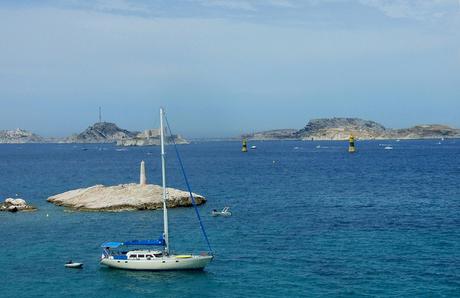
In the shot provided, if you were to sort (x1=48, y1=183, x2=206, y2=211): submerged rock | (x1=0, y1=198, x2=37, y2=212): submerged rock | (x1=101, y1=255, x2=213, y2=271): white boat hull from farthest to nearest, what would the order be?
(x1=0, y1=198, x2=37, y2=212): submerged rock
(x1=48, y1=183, x2=206, y2=211): submerged rock
(x1=101, y1=255, x2=213, y2=271): white boat hull

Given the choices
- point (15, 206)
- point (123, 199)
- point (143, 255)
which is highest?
point (123, 199)

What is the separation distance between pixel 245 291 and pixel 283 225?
27.7 metres

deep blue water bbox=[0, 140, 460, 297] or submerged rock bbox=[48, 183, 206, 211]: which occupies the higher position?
submerged rock bbox=[48, 183, 206, 211]

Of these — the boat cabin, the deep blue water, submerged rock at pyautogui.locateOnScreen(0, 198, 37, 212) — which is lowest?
the deep blue water

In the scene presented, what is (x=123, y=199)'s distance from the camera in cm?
8456

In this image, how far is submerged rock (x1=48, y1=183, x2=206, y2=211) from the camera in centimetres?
8319

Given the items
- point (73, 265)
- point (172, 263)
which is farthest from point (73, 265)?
point (172, 263)

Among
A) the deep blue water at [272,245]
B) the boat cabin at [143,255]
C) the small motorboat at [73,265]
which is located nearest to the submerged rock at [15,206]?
the deep blue water at [272,245]

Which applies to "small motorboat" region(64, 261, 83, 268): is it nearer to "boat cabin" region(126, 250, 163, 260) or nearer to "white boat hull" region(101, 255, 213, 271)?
"boat cabin" region(126, 250, 163, 260)

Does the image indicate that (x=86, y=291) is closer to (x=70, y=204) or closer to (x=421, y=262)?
(x=421, y=262)

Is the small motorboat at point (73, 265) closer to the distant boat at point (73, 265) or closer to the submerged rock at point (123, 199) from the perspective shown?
the distant boat at point (73, 265)

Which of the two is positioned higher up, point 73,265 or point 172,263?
point 172,263

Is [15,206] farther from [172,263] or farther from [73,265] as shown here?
[172,263]

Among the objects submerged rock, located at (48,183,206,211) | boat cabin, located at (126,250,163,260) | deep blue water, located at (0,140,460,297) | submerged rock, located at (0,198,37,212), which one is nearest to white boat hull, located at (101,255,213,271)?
boat cabin, located at (126,250,163,260)
